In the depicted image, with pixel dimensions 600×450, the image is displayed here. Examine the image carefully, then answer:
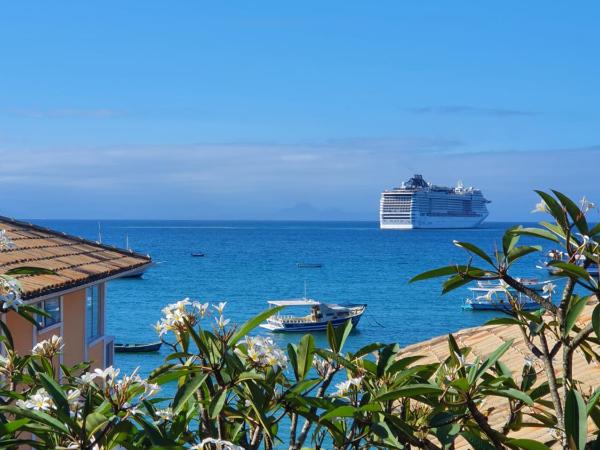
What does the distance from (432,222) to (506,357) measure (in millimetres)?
104278

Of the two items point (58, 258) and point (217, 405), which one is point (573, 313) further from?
point (58, 258)

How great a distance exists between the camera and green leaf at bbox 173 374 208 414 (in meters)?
1.44

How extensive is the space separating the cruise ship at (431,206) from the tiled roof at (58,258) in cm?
9569

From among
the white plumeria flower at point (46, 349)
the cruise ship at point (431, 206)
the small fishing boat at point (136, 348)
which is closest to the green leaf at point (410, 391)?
the white plumeria flower at point (46, 349)

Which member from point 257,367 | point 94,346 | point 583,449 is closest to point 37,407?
point 257,367

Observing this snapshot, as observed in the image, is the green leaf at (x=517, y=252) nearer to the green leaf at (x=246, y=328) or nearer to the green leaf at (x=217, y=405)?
the green leaf at (x=246, y=328)

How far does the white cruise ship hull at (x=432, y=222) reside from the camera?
106 m

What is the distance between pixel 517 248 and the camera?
162cm

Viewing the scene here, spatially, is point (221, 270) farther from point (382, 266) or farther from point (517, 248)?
point (517, 248)

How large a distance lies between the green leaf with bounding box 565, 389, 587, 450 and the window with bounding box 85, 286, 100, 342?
310 inches

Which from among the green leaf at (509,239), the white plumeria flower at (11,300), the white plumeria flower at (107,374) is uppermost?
the green leaf at (509,239)

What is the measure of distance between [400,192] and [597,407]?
104934mm

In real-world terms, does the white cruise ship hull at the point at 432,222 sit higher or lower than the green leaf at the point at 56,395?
lower

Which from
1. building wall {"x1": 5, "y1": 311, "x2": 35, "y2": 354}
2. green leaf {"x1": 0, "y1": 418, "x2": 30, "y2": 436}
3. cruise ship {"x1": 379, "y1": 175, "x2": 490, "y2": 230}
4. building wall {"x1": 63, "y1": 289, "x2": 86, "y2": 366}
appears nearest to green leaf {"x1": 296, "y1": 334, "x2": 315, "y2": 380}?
green leaf {"x1": 0, "y1": 418, "x2": 30, "y2": 436}
